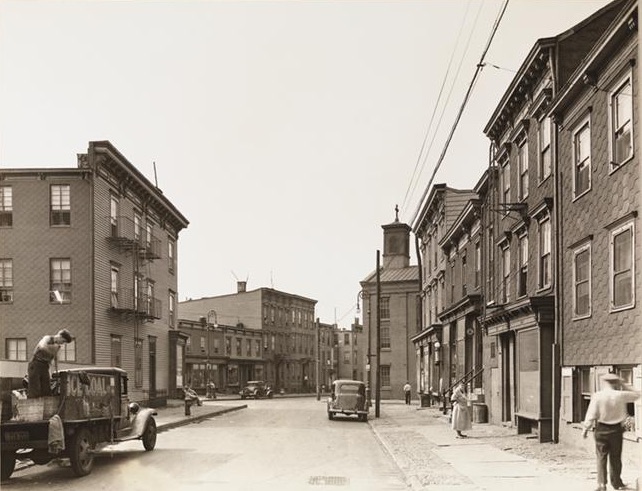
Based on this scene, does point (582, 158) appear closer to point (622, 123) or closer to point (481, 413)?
point (622, 123)

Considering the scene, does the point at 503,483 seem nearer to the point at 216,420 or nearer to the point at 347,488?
the point at 347,488

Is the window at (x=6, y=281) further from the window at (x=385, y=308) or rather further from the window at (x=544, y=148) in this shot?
the window at (x=385, y=308)

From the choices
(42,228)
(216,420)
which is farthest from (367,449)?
(42,228)

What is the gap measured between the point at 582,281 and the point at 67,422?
452 inches

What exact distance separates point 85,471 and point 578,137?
1299 centimetres

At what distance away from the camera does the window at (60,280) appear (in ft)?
104

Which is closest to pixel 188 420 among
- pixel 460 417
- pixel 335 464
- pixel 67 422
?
pixel 460 417

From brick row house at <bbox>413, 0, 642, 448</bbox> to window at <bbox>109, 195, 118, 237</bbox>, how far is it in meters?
15.2

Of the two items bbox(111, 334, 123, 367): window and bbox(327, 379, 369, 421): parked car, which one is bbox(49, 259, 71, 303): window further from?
bbox(327, 379, 369, 421): parked car

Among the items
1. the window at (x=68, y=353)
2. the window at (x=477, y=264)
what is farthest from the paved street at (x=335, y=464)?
the window at (x=477, y=264)

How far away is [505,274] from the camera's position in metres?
26.6

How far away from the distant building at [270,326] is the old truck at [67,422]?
66130mm

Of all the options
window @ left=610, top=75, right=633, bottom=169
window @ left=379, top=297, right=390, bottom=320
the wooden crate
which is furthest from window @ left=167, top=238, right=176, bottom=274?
window @ left=610, top=75, right=633, bottom=169

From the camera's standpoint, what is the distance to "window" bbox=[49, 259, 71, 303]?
31.6 meters
